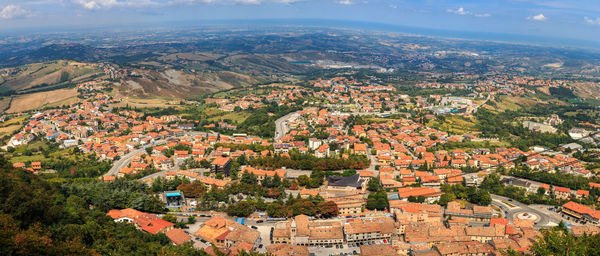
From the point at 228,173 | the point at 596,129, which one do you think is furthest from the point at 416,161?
the point at 596,129

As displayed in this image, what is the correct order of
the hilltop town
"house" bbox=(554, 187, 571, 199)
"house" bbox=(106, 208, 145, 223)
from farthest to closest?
"house" bbox=(554, 187, 571, 199), "house" bbox=(106, 208, 145, 223), the hilltop town

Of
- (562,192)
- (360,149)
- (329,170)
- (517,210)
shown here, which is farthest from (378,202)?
(562,192)

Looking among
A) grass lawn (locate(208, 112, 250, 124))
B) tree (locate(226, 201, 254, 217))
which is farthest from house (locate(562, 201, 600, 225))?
grass lawn (locate(208, 112, 250, 124))

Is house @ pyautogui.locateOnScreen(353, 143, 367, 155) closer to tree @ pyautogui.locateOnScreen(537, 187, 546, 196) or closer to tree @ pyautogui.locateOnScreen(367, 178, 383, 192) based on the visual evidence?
tree @ pyautogui.locateOnScreen(367, 178, 383, 192)

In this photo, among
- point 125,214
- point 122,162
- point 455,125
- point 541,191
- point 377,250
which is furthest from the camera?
A: point 455,125

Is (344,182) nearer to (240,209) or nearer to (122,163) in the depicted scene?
(240,209)
